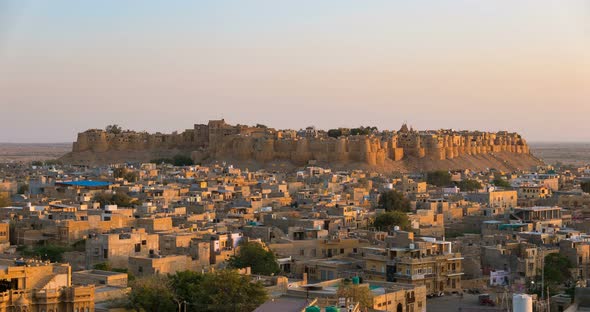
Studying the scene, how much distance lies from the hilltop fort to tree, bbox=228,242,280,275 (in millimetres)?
53967

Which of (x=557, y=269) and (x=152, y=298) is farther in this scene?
(x=557, y=269)

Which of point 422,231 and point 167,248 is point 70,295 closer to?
point 167,248

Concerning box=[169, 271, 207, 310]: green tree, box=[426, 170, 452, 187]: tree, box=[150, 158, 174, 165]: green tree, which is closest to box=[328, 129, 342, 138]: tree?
box=[150, 158, 174, 165]: green tree

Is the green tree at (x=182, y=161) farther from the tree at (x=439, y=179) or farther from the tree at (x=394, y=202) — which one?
the tree at (x=394, y=202)

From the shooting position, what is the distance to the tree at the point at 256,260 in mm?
25000

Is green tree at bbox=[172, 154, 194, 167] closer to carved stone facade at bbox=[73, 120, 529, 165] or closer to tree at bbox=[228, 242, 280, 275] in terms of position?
carved stone facade at bbox=[73, 120, 529, 165]

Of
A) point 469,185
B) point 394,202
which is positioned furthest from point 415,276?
point 469,185

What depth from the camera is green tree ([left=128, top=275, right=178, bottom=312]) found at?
62.2 feet

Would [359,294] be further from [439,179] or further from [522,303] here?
[439,179]

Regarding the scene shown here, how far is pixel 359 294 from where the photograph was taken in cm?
1867

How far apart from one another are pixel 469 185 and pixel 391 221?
23130 mm

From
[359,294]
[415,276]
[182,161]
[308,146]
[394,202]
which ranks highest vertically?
[308,146]


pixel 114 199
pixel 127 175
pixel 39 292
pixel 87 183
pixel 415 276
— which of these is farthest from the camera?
pixel 127 175

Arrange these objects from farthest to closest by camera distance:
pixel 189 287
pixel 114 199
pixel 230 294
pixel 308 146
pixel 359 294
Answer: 1. pixel 308 146
2. pixel 114 199
3. pixel 189 287
4. pixel 230 294
5. pixel 359 294
